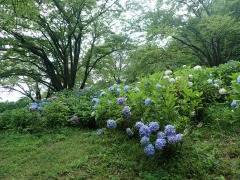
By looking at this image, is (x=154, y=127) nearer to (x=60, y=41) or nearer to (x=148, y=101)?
(x=148, y=101)

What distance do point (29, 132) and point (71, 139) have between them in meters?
1.06

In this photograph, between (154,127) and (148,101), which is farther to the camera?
(148,101)

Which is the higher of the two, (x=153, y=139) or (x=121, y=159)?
(x=153, y=139)

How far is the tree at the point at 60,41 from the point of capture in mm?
9289

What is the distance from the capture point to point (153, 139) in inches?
89.8

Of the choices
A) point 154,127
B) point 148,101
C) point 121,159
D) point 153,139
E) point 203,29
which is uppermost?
point 203,29

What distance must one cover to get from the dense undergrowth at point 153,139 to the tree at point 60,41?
21.3 feet

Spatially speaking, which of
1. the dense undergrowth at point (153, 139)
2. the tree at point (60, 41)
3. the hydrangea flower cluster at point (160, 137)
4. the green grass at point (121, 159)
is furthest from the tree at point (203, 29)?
the hydrangea flower cluster at point (160, 137)

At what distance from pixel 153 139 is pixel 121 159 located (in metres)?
0.42

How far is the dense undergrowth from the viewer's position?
77.6 inches

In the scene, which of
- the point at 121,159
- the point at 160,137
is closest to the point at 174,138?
the point at 160,137

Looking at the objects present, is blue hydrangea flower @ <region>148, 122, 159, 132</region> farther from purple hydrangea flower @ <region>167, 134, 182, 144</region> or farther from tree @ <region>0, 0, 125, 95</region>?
tree @ <region>0, 0, 125, 95</region>

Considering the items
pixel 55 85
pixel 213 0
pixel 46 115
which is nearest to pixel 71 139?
pixel 46 115

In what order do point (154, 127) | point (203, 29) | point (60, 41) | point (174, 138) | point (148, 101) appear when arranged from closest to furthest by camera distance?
1. point (174, 138)
2. point (154, 127)
3. point (148, 101)
4. point (203, 29)
5. point (60, 41)
